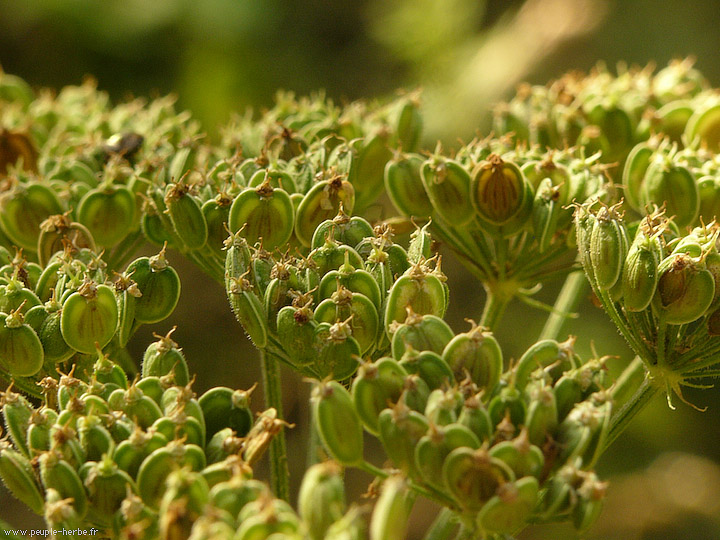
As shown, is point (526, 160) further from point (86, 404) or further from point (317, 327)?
point (86, 404)

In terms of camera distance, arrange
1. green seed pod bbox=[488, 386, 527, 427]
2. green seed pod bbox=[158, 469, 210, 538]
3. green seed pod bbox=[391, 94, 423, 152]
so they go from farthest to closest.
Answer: green seed pod bbox=[391, 94, 423, 152] → green seed pod bbox=[488, 386, 527, 427] → green seed pod bbox=[158, 469, 210, 538]

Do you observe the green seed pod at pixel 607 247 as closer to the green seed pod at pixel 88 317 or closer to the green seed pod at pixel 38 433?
the green seed pod at pixel 88 317

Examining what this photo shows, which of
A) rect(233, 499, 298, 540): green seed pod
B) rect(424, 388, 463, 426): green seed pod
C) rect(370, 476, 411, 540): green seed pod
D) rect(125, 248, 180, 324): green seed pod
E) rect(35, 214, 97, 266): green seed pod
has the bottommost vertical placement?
rect(370, 476, 411, 540): green seed pod

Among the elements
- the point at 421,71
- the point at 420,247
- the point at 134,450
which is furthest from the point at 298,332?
the point at 421,71

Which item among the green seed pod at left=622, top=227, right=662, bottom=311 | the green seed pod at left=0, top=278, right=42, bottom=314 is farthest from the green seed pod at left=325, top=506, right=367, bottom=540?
the green seed pod at left=0, top=278, right=42, bottom=314

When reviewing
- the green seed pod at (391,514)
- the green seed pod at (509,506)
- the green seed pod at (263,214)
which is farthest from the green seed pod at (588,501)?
the green seed pod at (263,214)

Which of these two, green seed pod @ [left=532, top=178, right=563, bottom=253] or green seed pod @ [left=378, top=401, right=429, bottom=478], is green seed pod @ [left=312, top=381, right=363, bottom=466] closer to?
green seed pod @ [left=378, top=401, right=429, bottom=478]
